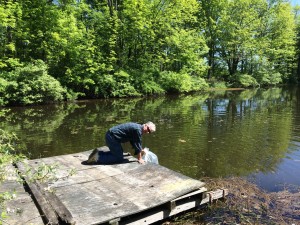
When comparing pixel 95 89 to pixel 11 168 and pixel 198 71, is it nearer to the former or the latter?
pixel 198 71

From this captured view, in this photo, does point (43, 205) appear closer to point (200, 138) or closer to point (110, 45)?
point (200, 138)

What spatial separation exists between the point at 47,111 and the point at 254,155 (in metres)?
14.9

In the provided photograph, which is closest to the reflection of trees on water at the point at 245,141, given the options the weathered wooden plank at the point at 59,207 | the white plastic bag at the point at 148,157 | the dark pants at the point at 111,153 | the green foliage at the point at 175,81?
the white plastic bag at the point at 148,157

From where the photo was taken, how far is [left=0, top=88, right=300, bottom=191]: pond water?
29.1 feet

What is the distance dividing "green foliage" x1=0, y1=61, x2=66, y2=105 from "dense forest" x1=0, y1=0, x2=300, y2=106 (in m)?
0.07

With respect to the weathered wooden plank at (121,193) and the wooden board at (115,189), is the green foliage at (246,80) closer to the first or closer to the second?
the wooden board at (115,189)

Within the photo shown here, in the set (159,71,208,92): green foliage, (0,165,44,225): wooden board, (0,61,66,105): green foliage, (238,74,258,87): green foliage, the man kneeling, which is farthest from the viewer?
(238,74,258,87): green foliage

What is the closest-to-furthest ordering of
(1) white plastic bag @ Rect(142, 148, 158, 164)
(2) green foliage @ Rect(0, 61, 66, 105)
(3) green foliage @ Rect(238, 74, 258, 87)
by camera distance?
(1) white plastic bag @ Rect(142, 148, 158, 164) < (2) green foliage @ Rect(0, 61, 66, 105) < (3) green foliage @ Rect(238, 74, 258, 87)

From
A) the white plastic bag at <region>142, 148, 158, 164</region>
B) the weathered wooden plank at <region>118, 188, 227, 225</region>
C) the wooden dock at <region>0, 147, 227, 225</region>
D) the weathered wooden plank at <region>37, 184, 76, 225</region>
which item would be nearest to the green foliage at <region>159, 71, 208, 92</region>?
the white plastic bag at <region>142, 148, 158, 164</region>

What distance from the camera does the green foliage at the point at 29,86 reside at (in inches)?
865

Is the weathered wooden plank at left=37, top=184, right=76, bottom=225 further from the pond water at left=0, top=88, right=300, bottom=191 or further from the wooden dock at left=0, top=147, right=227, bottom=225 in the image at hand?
the pond water at left=0, top=88, right=300, bottom=191

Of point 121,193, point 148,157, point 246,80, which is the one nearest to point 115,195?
point 121,193

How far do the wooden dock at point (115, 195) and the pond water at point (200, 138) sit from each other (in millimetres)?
1795

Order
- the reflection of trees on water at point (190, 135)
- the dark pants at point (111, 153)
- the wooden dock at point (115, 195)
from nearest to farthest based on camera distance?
the wooden dock at point (115, 195) < the dark pants at point (111, 153) < the reflection of trees on water at point (190, 135)
